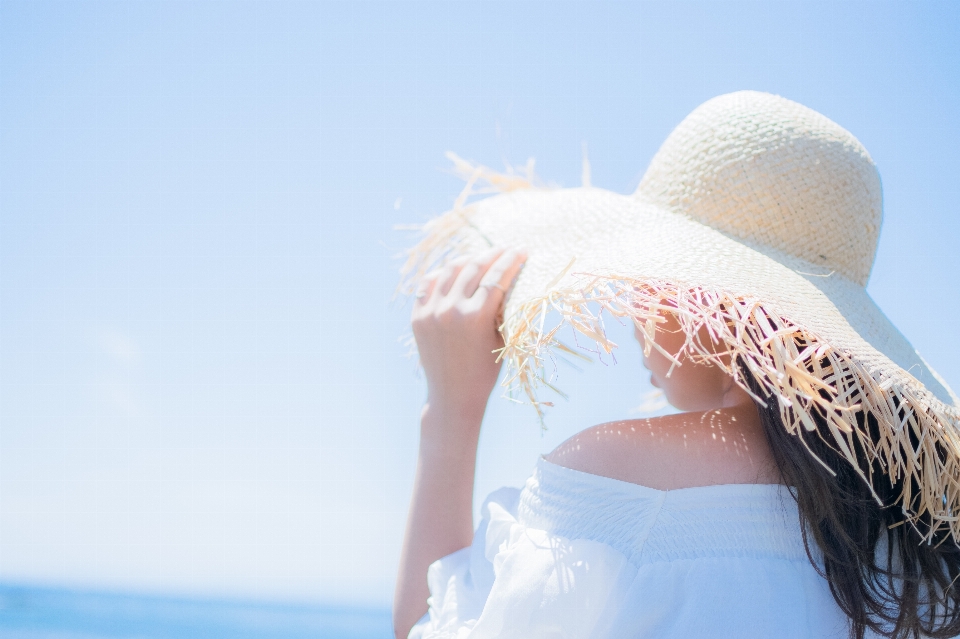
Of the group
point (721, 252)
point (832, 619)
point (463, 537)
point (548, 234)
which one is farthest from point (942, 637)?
point (548, 234)

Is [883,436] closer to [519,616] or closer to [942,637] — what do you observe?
[942,637]

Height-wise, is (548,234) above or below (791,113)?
below

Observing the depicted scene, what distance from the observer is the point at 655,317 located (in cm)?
83

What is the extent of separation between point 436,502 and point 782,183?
76 cm

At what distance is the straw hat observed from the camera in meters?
0.84

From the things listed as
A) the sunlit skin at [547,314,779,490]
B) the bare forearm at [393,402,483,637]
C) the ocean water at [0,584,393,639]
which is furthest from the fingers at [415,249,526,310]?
the ocean water at [0,584,393,639]

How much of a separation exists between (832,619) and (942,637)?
0.73 feet

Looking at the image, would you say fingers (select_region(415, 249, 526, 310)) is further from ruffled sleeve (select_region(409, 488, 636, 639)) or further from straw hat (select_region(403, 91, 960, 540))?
ruffled sleeve (select_region(409, 488, 636, 639))

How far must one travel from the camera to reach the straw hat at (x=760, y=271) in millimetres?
839

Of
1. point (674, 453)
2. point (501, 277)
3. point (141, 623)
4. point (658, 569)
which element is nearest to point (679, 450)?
point (674, 453)

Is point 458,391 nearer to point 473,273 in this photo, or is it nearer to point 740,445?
point 473,273

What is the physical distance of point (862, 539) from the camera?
876mm

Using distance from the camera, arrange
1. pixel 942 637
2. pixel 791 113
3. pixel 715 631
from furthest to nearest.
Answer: pixel 791 113, pixel 942 637, pixel 715 631

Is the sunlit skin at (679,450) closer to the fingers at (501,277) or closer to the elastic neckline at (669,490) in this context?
the elastic neckline at (669,490)
